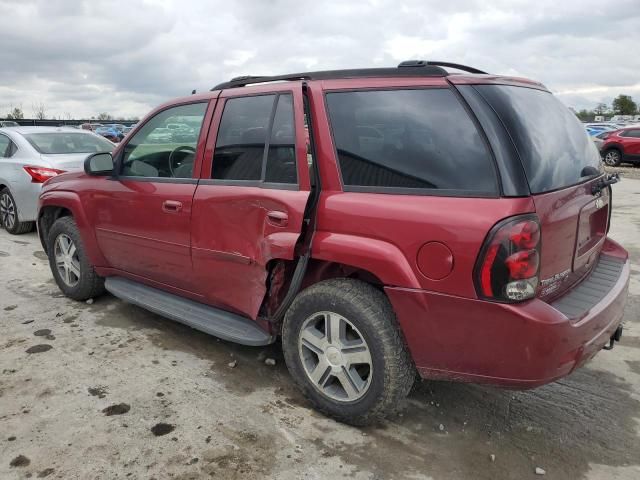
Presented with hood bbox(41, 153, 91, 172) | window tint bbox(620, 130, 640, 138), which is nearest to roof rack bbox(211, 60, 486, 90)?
hood bbox(41, 153, 91, 172)

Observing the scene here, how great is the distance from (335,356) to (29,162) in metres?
6.15

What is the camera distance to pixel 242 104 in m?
3.31

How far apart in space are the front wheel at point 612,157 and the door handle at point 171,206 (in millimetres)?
20244

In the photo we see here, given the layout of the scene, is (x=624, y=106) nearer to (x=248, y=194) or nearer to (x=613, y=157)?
(x=613, y=157)

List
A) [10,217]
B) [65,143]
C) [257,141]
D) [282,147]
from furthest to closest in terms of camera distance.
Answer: [65,143] < [10,217] < [257,141] < [282,147]

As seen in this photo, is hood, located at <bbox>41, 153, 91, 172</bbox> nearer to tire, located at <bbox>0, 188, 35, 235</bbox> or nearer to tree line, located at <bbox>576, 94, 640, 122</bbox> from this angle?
tire, located at <bbox>0, 188, 35, 235</bbox>

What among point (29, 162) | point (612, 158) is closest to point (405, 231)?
point (29, 162)

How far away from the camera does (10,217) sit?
24.5 ft

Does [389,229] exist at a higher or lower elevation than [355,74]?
lower

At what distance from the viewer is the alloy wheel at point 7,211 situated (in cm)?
738

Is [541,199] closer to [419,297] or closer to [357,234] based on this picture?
[419,297]

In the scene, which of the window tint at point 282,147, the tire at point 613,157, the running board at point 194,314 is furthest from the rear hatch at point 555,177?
the tire at point 613,157

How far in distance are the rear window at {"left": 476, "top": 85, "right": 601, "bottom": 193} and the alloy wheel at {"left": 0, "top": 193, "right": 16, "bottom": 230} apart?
23.5ft

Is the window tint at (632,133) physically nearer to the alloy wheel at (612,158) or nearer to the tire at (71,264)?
the alloy wheel at (612,158)
